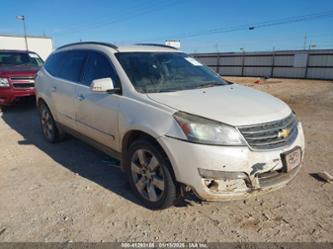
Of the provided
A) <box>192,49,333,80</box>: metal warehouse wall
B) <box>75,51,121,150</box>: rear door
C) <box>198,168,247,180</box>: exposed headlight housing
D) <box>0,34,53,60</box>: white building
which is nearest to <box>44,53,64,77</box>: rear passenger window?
<box>75,51,121,150</box>: rear door

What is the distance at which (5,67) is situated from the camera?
8328 mm

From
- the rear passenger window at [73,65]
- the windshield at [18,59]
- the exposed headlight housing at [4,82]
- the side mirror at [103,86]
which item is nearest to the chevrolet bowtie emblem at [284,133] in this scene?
the side mirror at [103,86]

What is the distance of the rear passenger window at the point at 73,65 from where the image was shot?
4168 millimetres

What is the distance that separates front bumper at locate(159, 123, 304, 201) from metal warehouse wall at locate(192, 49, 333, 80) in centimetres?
2007

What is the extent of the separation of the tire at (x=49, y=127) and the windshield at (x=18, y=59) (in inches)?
173

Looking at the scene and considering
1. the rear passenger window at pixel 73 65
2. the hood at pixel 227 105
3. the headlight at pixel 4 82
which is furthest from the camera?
the headlight at pixel 4 82

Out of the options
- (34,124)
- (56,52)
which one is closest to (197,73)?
(56,52)

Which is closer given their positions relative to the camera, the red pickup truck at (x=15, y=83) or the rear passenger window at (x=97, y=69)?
the rear passenger window at (x=97, y=69)

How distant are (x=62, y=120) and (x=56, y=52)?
1.42m

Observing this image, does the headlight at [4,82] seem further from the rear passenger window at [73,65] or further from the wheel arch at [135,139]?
the wheel arch at [135,139]

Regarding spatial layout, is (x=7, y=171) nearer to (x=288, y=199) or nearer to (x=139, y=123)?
(x=139, y=123)

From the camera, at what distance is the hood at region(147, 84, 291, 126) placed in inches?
103

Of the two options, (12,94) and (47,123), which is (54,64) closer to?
(47,123)

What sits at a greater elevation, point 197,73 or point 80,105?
point 197,73
